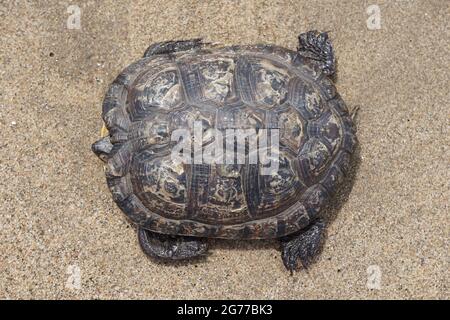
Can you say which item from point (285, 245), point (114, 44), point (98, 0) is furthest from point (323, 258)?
point (98, 0)

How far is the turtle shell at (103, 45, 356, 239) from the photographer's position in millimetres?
4262

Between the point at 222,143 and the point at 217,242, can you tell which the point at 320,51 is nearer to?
the point at 222,143

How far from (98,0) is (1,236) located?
2.36 metres

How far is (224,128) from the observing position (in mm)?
4191

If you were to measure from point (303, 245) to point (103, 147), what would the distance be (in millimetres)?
1915

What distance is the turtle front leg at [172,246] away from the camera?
480cm

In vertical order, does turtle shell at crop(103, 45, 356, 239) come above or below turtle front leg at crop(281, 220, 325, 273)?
above

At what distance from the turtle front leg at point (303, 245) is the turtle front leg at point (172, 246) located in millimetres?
721

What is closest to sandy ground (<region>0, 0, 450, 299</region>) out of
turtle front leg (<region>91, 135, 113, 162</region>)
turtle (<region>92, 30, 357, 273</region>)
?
turtle (<region>92, 30, 357, 273</region>)

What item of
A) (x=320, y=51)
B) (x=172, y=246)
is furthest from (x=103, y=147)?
(x=320, y=51)

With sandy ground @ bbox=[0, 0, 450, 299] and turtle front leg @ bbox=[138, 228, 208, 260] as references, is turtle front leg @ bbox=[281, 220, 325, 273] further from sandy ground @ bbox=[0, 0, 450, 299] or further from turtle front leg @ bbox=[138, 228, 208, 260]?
turtle front leg @ bbox=[138, 228, 208, 260]

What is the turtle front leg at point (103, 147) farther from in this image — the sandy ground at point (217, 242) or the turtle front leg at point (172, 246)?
the turtle front leg at point (172, 246)

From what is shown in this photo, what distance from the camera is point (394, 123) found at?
517cm

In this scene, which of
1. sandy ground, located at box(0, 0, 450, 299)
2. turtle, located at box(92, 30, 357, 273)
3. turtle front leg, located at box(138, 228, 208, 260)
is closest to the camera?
turtle, located at box(92, 30, 357, 273)
